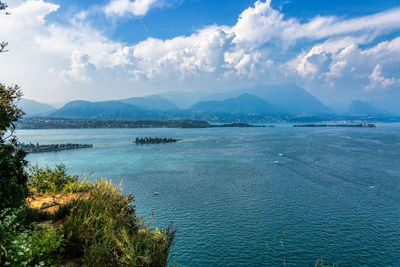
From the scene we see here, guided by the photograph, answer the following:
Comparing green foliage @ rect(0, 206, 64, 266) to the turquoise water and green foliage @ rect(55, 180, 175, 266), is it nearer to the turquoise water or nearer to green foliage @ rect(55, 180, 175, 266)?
green foliage @ rect(55, 180, 175, 266)

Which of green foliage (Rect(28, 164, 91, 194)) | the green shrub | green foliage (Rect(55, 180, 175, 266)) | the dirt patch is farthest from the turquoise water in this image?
green foliage (Rect(55, 180, 175, 266))

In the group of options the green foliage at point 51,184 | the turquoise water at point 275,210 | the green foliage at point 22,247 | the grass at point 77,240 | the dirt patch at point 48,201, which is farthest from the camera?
the turquoise water at point 275,210

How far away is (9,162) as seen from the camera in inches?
493

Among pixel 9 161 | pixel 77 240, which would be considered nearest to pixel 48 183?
pixel 9 161

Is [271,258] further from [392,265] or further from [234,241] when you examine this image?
[392,265]

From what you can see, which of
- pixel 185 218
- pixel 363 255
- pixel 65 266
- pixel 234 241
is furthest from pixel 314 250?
pixel 65 266

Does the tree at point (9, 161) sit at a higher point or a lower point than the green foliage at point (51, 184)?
higher

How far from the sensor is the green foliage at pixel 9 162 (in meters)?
11.6

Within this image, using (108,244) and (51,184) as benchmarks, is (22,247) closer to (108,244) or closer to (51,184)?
(108,244)

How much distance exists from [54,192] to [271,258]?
23.6 meters

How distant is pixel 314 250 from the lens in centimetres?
2700

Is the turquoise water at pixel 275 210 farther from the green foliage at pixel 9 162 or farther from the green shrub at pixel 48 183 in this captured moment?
the green foliage at pixel 9 162

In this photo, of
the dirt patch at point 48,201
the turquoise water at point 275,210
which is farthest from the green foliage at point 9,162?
the turquoise water at point 275,210

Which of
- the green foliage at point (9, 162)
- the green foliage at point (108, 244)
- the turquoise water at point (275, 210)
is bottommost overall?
the turquoise water at point (275, 210)
